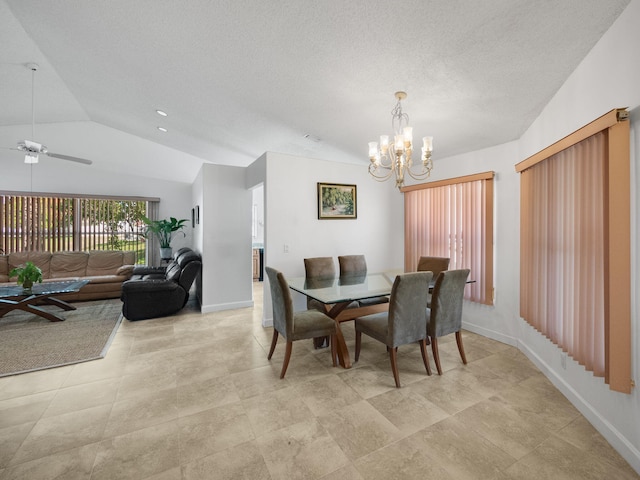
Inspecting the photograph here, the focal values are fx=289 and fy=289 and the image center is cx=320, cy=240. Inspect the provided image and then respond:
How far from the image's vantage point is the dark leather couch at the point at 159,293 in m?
3.96

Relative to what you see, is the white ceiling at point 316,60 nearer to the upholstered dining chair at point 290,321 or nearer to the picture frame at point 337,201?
the picture frame at point 337,201

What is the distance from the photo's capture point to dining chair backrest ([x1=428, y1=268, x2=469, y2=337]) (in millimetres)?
2521

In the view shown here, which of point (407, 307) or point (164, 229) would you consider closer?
point (407, 307)

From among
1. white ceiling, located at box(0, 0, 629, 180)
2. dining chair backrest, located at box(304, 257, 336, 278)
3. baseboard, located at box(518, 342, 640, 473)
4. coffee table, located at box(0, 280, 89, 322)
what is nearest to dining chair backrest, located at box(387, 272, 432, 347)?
baseboard, located at box(518, 342, 640, 473)

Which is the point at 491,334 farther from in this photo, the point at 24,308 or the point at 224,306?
the point at 24,308

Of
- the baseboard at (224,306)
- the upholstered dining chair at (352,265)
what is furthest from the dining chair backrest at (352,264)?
the baseboard at (224,306)

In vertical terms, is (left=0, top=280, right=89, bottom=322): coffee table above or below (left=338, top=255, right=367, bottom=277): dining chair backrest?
below

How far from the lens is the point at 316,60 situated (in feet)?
7.97

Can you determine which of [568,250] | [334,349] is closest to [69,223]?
[334,349]

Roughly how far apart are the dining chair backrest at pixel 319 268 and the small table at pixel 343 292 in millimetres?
278

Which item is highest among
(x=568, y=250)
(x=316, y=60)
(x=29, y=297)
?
(x=316, y=60)

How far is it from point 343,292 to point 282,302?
0.57m

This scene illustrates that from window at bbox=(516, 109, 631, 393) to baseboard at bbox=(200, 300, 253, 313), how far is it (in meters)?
3.76

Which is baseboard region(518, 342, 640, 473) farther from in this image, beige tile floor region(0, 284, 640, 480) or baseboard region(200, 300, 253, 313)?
baseboard region(200, 300, 253, 313)
